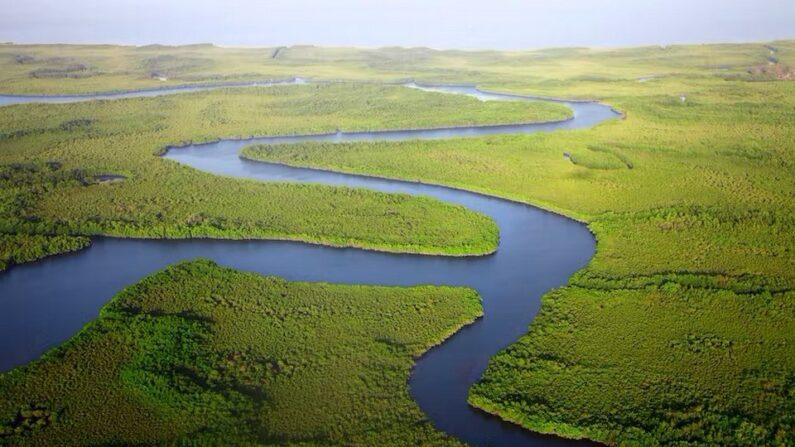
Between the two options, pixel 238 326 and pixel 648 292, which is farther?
pixel 648 292

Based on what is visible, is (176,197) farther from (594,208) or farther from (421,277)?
(594,208)

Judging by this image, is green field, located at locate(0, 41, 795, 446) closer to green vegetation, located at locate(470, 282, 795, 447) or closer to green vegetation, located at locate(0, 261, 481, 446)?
green vegetation, located at locate(470, 282, 795, 447)

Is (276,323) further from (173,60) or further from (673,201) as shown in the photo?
(173,60)

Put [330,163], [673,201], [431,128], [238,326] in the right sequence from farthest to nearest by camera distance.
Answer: [431,128]
[330,163]
[673,201]
[238,326]

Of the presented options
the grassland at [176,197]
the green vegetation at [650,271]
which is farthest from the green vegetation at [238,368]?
the grassland at [176,197]

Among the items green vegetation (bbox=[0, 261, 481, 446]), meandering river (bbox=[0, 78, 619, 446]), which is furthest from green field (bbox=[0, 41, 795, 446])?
green vegetation (bbox=[0, 261, 481, 446])

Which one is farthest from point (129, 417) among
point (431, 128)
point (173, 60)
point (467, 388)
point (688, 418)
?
point (173, 60)

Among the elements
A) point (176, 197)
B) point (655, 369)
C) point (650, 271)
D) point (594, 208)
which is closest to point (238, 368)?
point (655, 369)

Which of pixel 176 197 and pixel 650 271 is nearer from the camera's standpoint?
pixel 650 271
